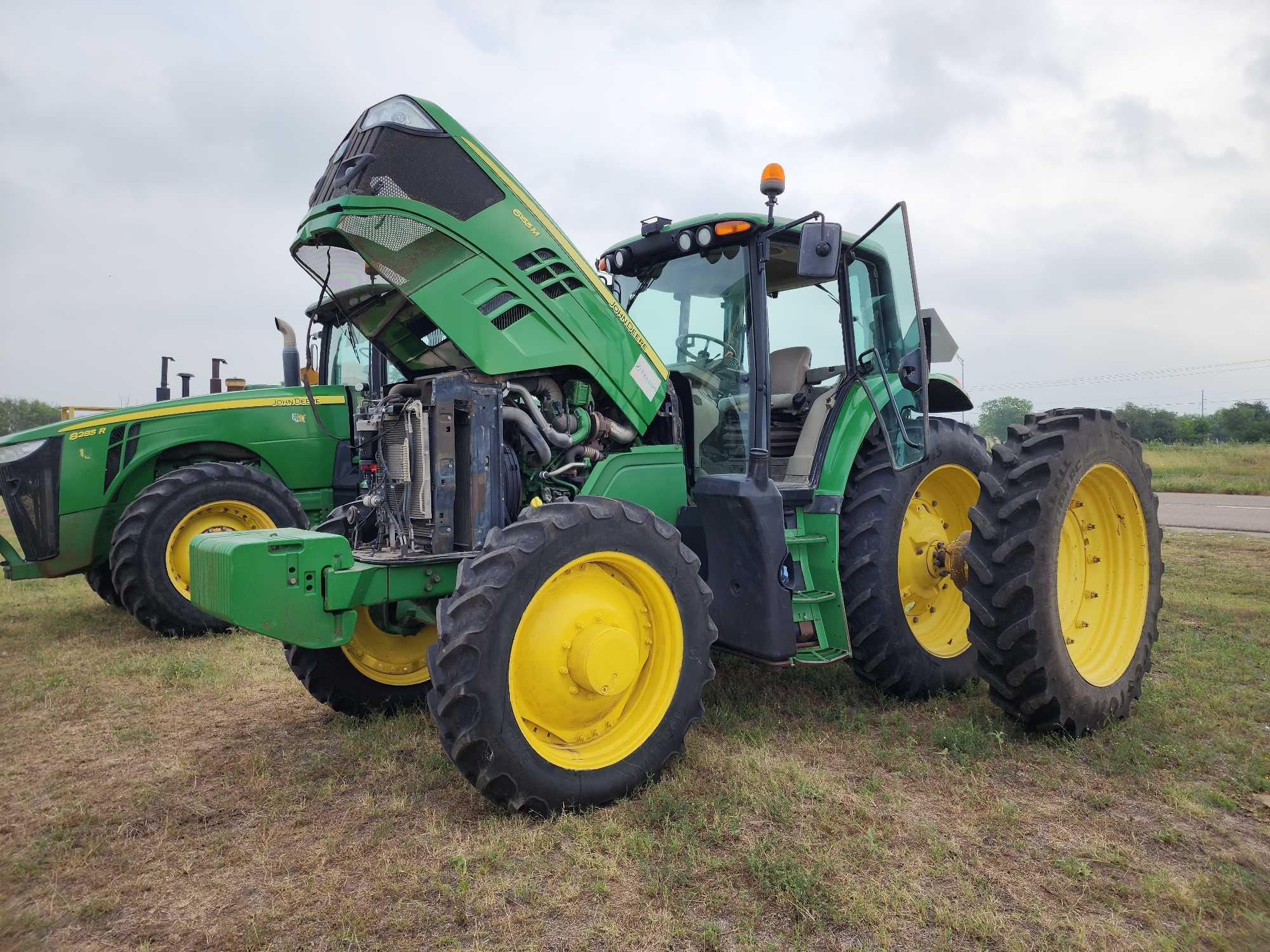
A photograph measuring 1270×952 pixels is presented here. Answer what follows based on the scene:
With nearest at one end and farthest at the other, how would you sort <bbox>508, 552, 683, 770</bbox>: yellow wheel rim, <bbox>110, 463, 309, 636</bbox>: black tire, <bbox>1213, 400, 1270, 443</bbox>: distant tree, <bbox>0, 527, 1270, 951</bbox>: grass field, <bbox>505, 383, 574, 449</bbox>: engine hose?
<bbox>0, 527, 1270, 951</bbox>: grass field < <bbox>508, 552, 683, 770</bbox>: yellow wheel rim < <bbox>505, 383, 574, 449</bbox>: engine hose < <bbox>110, 463, 309, 636</bbox>: black tire < <bbox>1213, 400, 1270, 443</bbox>: distant tree

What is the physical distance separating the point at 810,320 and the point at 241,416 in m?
5.05

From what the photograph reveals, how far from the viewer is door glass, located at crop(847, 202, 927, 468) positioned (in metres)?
4.38

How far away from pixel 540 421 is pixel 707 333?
127 cm

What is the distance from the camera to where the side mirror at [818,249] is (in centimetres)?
369

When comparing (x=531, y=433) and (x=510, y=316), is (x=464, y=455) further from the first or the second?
(x=510, y=316)

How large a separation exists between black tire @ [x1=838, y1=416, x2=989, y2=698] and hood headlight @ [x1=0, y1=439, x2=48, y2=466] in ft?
19.8

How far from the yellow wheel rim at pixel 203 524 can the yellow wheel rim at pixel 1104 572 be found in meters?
5.48

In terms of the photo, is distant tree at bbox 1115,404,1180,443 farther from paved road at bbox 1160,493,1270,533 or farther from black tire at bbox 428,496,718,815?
black tire at bbox 428,496,718,815

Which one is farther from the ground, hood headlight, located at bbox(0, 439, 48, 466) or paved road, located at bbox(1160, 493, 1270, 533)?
hood headlight, located at bbox(0, 439, 48, 466)

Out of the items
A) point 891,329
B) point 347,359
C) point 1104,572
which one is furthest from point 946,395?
point 347,359

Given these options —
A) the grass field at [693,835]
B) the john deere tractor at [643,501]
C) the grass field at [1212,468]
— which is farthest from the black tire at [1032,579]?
the grass field at [1212,468]

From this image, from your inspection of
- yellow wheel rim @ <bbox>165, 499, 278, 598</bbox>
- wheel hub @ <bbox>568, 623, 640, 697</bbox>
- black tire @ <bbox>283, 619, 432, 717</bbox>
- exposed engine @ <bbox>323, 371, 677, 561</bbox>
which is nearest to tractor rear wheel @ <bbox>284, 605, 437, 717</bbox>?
black tire @ <bbox>283, 619, 432, 717</bbox>

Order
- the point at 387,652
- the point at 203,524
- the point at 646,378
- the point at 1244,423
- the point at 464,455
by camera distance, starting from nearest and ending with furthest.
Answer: the point at 464,455
the point at 646,378
the point at 387,652
the point at 203,524
the point at 1244,423

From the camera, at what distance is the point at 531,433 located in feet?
12.2
